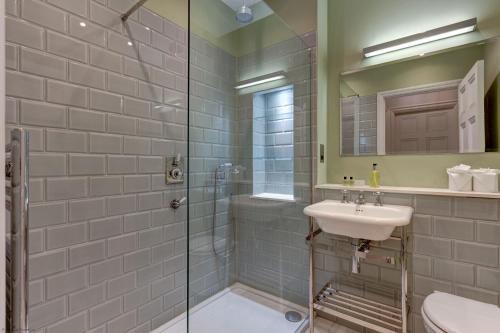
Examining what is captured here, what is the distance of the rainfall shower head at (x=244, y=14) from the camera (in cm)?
198

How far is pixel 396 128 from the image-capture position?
1731mm

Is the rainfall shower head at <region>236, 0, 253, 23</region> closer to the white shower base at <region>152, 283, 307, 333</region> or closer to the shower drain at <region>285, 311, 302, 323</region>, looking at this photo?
the white shower base at <region>152, 283, 307, 333</region>

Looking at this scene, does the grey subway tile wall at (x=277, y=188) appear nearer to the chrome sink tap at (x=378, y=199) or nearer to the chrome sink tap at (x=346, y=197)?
the chrome sink tap at (x=346, y=197)

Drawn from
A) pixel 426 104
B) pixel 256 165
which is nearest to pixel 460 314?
pixel 426 104

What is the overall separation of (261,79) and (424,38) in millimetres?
1139

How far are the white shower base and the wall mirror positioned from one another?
4.37ft

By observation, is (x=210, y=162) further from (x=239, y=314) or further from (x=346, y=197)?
(x=239, y=314)

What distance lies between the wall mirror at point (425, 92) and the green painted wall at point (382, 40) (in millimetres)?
28

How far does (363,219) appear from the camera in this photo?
127 cm

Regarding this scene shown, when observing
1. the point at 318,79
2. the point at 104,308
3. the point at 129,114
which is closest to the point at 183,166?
the point at 129,114

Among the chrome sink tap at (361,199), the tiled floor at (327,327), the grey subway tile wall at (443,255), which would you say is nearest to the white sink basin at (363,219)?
the chrome sink tap at (361,199)

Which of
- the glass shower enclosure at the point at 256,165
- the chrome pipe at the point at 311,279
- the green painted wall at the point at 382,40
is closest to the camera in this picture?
the green painted wall at the point at 382,40

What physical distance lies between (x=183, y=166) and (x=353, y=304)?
1.53 m

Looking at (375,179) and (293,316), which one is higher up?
(375,179)
